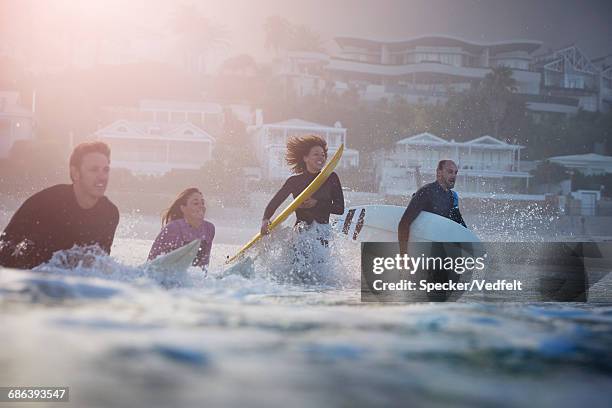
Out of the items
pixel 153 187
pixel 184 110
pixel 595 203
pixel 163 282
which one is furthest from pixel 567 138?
pixel 163 282

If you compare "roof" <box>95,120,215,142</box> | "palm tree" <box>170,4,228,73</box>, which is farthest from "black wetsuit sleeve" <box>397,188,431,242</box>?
"palm tree" <box>170,4,228,73</box>

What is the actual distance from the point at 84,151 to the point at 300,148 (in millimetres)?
2172

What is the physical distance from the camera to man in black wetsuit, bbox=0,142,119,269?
11.4ft

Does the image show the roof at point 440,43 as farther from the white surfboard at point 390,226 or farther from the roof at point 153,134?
the white surfboard at point 390,226

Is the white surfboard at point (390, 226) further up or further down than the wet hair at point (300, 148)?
further down

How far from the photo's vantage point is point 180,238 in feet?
15.1

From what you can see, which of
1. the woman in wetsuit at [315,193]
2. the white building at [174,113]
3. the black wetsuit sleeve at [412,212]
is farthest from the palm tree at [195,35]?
the black wetsuit sleeve at [412,212]

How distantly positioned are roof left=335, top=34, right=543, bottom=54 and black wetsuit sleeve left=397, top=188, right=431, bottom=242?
4823 cm

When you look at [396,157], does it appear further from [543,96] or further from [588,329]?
[588,329]

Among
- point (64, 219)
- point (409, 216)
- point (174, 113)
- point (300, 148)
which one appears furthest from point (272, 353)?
point (174, 113)

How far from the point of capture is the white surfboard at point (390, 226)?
5.20m

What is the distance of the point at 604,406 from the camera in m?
1.67

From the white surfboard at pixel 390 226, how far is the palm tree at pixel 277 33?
144 ft

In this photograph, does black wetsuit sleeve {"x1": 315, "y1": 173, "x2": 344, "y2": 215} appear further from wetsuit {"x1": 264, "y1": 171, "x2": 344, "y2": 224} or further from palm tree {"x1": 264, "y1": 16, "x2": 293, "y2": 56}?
palm tree {"x1": 264, "y1": 16, "x2": 293, "y2": 56}
